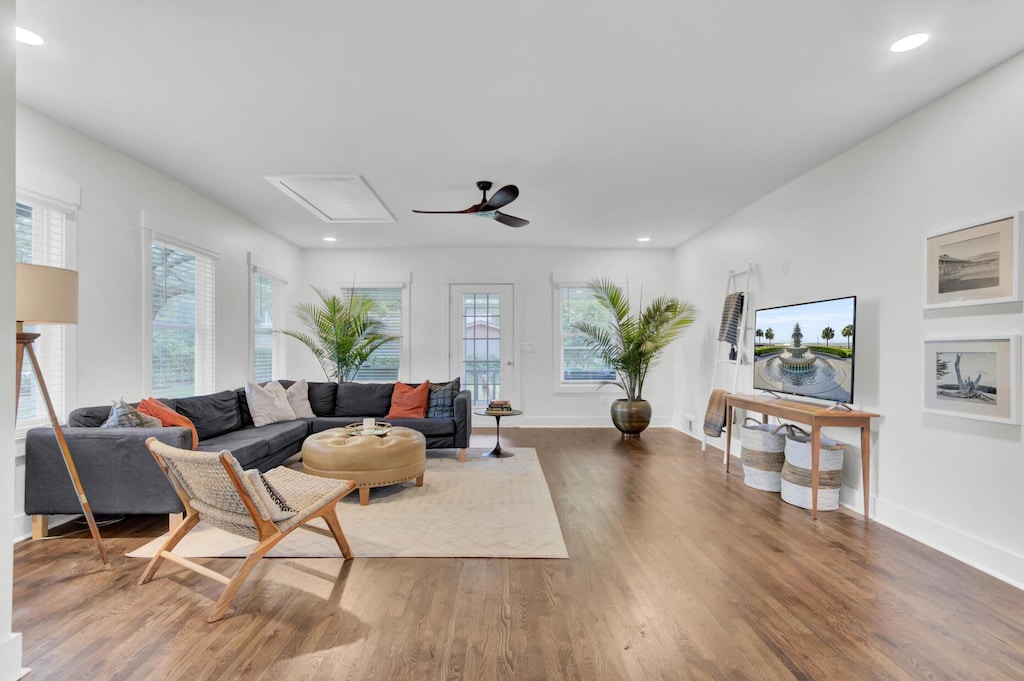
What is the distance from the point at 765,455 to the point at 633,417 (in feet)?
7.64

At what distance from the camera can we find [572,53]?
8.30 feet

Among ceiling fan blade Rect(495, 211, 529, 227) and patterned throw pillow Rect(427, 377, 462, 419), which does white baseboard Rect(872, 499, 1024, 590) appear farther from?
patterned throw pillow Rect(427, 377, 462, 419)

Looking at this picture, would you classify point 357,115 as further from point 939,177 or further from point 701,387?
point 701,387

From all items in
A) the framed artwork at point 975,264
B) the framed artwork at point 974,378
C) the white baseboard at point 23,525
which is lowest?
the white baseboard at point 23,525

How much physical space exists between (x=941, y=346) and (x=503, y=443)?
4252mm

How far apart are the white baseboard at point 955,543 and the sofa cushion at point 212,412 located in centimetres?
497

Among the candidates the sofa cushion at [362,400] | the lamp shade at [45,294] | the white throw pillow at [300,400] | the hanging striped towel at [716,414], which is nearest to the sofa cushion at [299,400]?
the white throw pillow at [300,400]

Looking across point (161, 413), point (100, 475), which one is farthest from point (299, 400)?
point (100, 475)

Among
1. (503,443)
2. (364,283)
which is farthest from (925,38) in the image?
(364,283)

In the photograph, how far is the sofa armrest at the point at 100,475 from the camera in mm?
2979

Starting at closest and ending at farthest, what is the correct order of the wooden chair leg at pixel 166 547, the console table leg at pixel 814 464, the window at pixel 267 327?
the wooden chair leg at pixel 166 547
the console table leg at pixel 814 464
the window at pixel 267 327

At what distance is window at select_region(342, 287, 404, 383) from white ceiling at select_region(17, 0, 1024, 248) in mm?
2989

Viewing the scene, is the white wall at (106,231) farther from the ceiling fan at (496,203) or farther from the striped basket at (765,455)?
the striped basket at (765,455)

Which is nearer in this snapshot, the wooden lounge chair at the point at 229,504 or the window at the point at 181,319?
the wooden lounge chair at the point at 229,504
